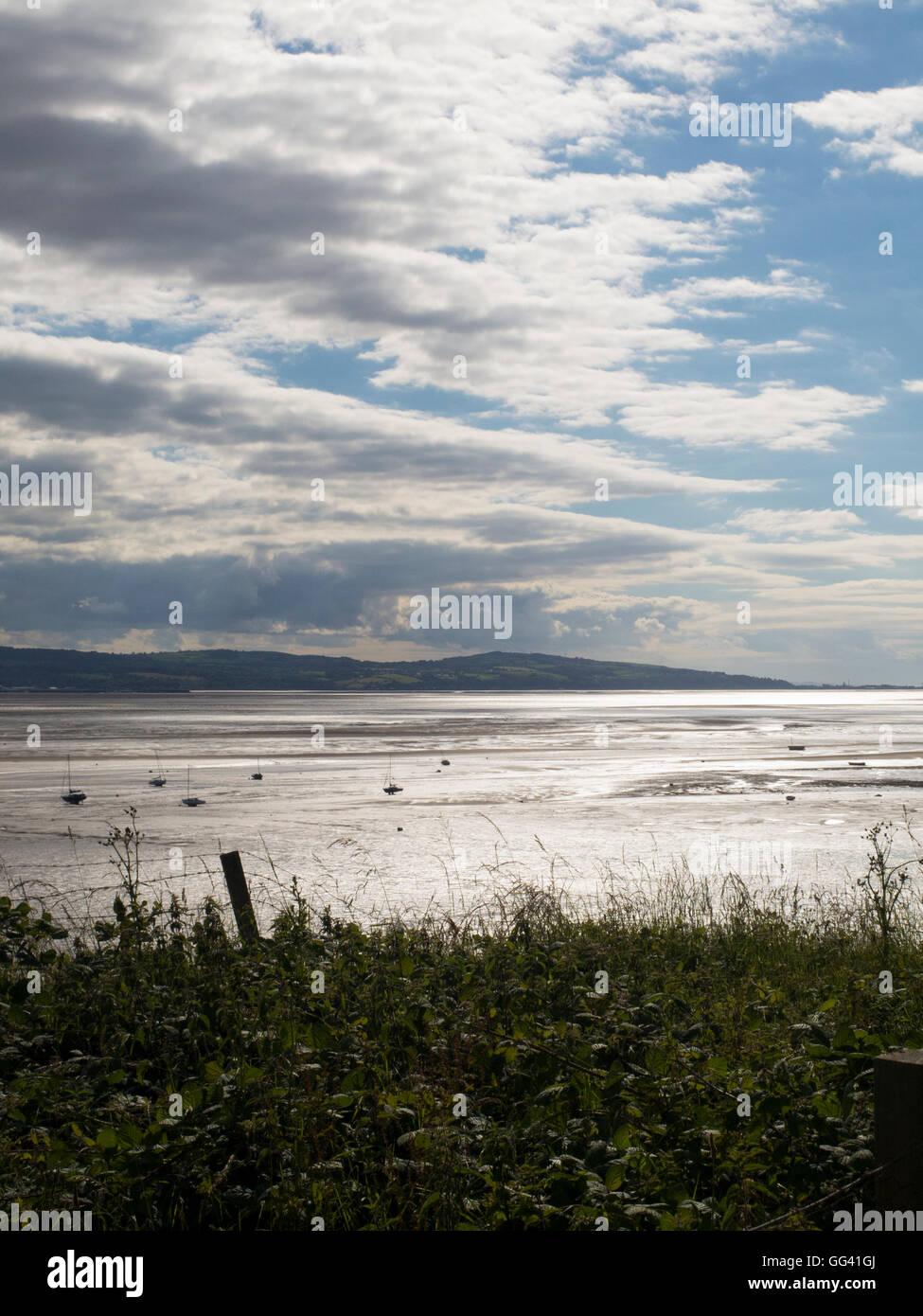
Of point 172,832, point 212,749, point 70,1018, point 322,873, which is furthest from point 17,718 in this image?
point 70,1018

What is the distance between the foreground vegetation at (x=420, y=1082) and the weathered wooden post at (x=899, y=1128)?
19.2 inches

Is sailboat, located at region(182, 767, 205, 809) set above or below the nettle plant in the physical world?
above

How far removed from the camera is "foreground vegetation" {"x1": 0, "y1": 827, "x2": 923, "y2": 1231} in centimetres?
436

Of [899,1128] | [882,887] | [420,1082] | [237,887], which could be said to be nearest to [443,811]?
[237,887]

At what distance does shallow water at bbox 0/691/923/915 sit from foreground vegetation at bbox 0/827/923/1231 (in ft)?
6.39

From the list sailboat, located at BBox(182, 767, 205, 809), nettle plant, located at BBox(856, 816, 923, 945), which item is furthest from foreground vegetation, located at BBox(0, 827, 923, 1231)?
sailboat, located at BBox(182, 767, 205, 809)

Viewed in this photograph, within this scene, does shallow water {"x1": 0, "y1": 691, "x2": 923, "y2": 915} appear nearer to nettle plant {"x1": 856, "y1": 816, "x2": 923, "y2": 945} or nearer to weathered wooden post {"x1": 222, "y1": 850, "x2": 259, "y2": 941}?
weathered wooden post {"x1": 222, "y1": 850, "x2": 259, "y2": 941}

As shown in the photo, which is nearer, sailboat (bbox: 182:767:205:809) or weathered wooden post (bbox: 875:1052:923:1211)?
weathered wooden post (bbox: 875:1052:923:1211)

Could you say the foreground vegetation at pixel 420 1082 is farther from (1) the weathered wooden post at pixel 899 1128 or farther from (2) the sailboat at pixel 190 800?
(2) the sailboat at pixel 190 800

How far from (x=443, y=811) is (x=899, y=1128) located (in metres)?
20.7

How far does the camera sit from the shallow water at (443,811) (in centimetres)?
1579

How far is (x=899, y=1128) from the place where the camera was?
3.31m

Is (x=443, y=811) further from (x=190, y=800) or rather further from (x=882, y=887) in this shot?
(x=882, y=887)
